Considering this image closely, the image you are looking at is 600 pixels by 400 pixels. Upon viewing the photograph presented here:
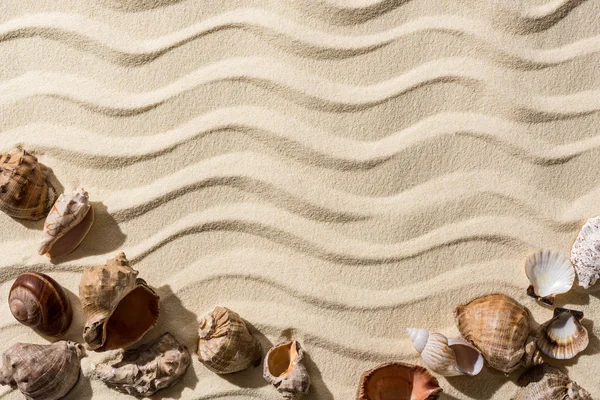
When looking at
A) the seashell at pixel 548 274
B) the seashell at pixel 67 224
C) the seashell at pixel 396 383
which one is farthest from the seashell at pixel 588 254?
the seashell at pixel 67 224

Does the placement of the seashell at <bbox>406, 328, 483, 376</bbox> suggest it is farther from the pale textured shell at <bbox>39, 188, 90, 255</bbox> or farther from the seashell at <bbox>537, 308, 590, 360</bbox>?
the pale textured shell at <bbox>39, 188, 90, 255</bbox>

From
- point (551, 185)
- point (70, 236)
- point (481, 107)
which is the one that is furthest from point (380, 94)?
point (70, 236)

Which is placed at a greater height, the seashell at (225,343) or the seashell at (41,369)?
the seashell at (225,343)

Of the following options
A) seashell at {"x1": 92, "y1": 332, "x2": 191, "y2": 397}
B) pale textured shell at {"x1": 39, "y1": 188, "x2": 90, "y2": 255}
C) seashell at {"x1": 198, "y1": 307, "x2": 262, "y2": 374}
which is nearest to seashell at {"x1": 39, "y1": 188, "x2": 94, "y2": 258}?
pale textured shell at {"x1": 39, "y1": 188, "x2": 90, "y2": 255}

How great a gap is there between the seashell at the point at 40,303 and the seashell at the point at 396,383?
96 centimetres

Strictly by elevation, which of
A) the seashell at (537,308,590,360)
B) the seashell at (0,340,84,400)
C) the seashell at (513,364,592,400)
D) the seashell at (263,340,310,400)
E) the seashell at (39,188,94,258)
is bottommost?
the seashell at (0,340,84,400)

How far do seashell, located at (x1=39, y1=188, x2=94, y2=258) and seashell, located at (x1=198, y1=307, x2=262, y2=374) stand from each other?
508mm

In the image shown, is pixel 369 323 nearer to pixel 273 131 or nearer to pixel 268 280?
pixel 268 280

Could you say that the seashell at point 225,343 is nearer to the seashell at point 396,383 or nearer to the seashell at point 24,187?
the seashell at point 396,383

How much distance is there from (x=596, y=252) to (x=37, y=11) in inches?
78.7

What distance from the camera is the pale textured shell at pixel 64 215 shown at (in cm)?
173

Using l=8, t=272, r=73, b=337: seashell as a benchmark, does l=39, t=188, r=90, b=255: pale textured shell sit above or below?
above

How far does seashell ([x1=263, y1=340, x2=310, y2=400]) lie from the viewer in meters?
1.64

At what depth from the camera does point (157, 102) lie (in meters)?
1.83
